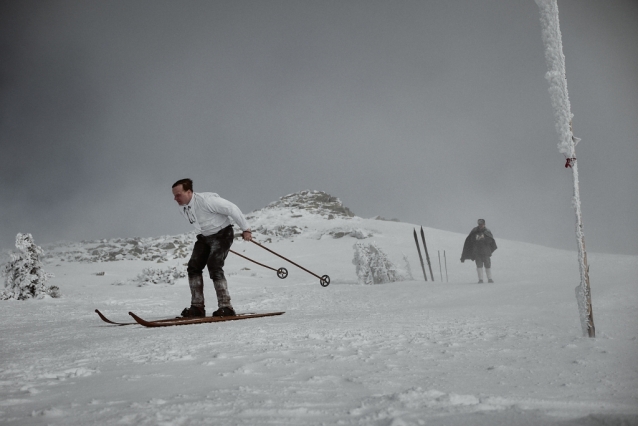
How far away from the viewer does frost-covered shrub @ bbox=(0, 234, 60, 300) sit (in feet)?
28.5

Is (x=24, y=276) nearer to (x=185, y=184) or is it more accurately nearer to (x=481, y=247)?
(x=185, y=184)

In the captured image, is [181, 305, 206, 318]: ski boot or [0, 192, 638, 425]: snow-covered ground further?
[181, 305, 206, 318]: ski boot

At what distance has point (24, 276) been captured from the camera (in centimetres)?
871

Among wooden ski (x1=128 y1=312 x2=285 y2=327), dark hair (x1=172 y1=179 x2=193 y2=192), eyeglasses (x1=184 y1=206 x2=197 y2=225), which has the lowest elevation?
wooden ski (x1=128 y1=312 x2=285 y2=327)

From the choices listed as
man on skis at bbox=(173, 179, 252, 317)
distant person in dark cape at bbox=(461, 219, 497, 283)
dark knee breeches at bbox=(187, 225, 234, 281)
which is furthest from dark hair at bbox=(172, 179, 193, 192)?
distant person in dark cape at bbox=(461, 219, 497, 283)

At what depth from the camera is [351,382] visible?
1852 millimetres

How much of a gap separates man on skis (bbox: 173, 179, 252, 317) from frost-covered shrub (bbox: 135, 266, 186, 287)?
6.83m

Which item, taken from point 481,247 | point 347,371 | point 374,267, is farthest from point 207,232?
point 481,247

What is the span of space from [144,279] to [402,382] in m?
11.3

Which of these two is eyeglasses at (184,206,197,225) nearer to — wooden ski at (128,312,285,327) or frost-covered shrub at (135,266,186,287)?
wooden ski at (128,312,285,327)

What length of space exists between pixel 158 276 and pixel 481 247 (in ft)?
31.5

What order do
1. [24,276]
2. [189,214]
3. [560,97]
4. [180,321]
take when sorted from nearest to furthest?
[560,97] → [180,321] → [189,214] → [24,276]

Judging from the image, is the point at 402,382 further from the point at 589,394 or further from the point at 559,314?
the point at 559,314

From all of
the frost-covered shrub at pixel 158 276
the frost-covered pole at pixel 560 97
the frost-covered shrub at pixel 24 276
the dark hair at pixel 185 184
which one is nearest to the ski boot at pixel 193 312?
the dark hair at pixel 185 184
